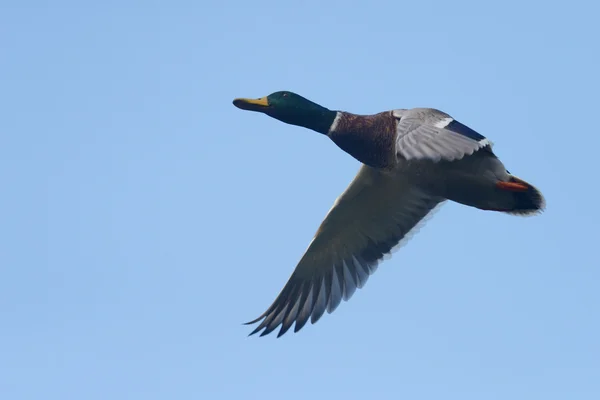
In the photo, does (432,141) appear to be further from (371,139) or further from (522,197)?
(522,197)

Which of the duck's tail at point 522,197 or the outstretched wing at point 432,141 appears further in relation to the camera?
the duck's tail at point 522,197

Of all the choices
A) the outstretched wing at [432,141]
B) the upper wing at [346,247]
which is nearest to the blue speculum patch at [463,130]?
the outstretched wing at [432,141]

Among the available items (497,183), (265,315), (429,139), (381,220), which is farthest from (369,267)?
(429,139)

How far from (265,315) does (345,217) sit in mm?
1339

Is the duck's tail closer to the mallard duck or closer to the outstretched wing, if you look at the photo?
the mallard duck

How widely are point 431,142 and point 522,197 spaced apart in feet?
7.00

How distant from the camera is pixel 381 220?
1066 centimetres

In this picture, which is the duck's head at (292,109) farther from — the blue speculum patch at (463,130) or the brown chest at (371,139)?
the blue speculum patch at (463,130)

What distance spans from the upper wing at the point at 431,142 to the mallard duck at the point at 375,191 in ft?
0.04

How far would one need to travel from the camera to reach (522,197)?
9750 millimetres

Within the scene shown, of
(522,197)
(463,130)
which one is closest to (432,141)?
(463,130)

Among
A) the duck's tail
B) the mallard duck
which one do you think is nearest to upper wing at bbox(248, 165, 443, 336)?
the mallard duck

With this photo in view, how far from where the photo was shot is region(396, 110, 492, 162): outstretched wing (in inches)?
310

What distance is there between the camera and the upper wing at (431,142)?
7.87 metres
